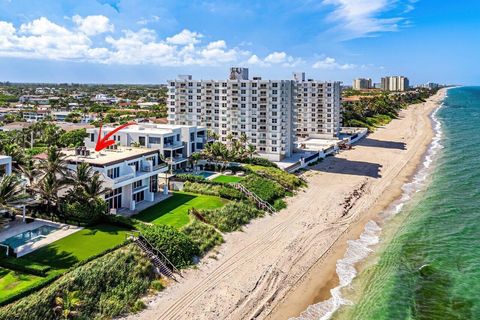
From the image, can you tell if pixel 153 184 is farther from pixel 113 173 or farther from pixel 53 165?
pixel 53 165

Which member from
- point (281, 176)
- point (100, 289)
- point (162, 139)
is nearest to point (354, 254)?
point (100, 289)

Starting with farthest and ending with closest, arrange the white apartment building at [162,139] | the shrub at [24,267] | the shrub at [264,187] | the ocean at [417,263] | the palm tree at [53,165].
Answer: the white apartment building at [162,139], the shrub at [264,187], the palm tree at [53,165], the ocean at [417,263], the shrub at [24,267]

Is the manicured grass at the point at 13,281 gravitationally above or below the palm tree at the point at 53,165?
below

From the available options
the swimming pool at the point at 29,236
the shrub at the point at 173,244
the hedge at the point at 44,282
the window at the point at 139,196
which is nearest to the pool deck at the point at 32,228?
the swimming pool at the point at 29,236

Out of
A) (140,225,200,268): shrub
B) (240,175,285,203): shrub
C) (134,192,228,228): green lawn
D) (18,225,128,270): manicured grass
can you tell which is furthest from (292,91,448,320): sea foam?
(18,225,128,270): manicured grass

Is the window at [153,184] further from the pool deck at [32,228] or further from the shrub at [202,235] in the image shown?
the pool deck at [32,228]

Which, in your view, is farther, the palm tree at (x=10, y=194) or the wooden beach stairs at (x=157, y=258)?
the wooden beach stairs at (x=157, y=258)
